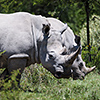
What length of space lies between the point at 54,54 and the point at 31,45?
19.8 inches

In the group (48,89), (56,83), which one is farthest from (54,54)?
(56,83)

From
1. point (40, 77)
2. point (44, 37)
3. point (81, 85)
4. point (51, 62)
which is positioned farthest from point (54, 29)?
point (40, 77)

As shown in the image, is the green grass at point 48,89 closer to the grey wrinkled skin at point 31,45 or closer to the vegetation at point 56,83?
the vegetation at point 56,83

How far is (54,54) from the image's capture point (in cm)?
539

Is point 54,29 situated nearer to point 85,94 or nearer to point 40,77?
point 85,94

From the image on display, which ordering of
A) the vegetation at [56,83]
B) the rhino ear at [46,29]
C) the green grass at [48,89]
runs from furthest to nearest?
the rhino ear at [46,29] < the green grass at [48,89] < the vegetation at [56,83]

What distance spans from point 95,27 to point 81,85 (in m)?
5.40

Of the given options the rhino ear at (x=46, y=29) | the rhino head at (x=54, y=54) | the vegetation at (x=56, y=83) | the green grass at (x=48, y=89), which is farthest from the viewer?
the rhino ear at (x=46, y=29)

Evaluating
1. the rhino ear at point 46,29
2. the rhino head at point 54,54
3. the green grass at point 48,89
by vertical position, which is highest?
the rhino ear at point 46,29

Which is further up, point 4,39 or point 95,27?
point 4,39

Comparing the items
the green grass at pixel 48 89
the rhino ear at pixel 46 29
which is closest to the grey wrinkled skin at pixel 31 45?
the rhino ear at pixel 46 29

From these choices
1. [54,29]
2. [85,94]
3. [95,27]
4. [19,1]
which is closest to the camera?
[85,94]

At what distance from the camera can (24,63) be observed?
5.54 m

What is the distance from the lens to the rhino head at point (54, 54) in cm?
527
